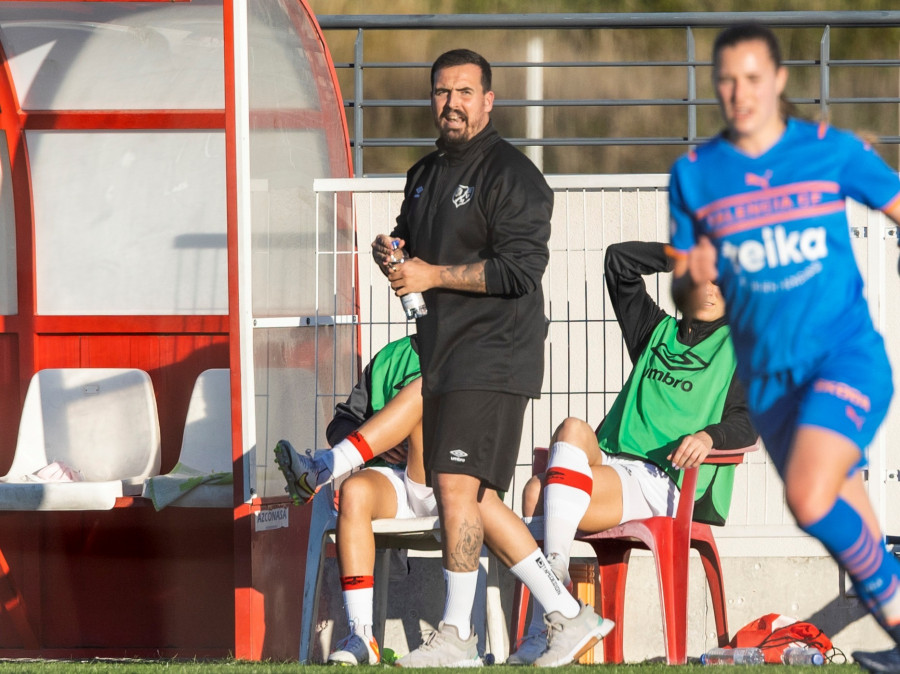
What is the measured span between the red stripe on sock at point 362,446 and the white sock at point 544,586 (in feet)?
2.59

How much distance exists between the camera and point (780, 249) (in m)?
3.10

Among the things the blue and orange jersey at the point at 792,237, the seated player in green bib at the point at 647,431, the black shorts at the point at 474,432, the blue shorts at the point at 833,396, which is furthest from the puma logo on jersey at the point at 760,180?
the seated player in green bib at the point at 647,431

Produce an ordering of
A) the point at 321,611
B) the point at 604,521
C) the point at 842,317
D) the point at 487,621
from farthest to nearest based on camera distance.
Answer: the point at 321,611 → the point at 487,621 → the point at 604,521 → the point at 842,317

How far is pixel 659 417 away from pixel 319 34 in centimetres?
247

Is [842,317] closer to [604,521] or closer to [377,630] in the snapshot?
[604,521]

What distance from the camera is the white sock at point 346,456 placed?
4836 millimetres

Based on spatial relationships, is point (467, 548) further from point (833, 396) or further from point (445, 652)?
point (833, 396)

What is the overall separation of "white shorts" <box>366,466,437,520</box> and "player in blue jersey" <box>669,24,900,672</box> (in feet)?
6.62

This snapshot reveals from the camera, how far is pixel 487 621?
5238 mm

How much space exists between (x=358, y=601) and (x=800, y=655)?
67.7 inches

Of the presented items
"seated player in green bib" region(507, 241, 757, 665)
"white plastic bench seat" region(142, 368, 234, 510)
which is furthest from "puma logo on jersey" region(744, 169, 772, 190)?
"white plastic bench seat" region(142, 368, 234, 510)

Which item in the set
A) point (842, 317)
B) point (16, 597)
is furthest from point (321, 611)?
point (842, 317)

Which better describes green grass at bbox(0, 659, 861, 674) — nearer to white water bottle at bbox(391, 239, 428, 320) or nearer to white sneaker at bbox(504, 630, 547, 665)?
white sneaker at bbox(504, 630, 547, 665)

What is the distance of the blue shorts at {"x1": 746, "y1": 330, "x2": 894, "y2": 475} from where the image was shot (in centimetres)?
296
